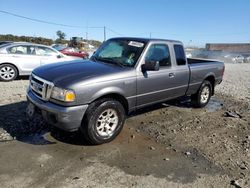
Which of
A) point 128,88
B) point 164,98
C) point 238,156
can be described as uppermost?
point 128,88

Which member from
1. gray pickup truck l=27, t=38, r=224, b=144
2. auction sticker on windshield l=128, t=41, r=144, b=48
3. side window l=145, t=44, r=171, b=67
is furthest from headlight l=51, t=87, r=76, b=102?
auction sticker on windshield l=128, t=41, r=144, b=48

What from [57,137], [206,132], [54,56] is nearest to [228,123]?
[206,132]

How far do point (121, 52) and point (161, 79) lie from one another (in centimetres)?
103

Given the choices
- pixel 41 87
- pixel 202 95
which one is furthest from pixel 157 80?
pixel 202 95

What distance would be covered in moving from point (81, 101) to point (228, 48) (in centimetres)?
8247

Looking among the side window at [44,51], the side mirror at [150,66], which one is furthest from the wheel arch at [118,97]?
the side window at [44,51]

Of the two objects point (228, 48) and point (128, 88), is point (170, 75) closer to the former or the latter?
point (128, 88)

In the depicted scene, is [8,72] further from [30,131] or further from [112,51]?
[112,51]

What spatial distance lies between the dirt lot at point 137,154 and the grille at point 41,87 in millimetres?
854

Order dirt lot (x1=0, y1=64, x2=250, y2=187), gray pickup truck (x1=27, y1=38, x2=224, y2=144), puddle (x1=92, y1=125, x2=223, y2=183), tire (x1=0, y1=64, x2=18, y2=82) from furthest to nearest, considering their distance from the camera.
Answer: tire (x1=0, y1=64, x2=18, y2=82), gray pickup truck (x1=27, y1=38, x2=224, y2=144), puddle (x1=92, y1=125, x2=223, y2=183), dirt lot (x1=0, y1=64, x2=250, y2=187)

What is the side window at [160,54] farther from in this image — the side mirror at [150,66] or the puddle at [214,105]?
the puddle at [214,105]

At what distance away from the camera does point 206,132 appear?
5.42m

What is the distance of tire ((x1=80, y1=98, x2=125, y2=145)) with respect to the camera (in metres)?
4.25

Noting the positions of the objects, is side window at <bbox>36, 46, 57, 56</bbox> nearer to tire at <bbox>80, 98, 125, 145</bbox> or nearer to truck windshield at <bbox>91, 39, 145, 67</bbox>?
truck windshield at <bbox>91, 39, 145, 67</bbox>
